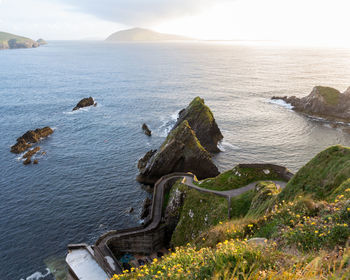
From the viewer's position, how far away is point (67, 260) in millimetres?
33438

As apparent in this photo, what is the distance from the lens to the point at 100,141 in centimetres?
7306

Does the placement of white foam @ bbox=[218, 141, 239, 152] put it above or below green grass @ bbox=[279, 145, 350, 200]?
below

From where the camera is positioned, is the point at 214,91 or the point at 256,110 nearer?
the point at 256,110

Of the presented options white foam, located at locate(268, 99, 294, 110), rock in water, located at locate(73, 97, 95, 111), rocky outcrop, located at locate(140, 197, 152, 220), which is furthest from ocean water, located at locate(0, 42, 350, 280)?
rock in water, located at locate(73, 97, 95, 111)

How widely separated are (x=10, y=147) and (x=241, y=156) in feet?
208

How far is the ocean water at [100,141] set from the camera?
4169 centimetres

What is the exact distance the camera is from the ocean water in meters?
41.7

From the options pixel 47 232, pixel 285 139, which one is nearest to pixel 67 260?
pixel 47 232

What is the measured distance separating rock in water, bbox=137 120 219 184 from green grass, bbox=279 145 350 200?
28.0 m

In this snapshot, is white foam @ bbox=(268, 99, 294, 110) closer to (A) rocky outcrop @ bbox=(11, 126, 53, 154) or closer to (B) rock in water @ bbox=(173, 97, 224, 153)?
(B) rock in water @ bbox=(173, 97, 224, 153)

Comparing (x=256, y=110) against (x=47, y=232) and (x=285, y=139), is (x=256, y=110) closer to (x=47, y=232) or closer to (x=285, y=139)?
(x=285, y=139)

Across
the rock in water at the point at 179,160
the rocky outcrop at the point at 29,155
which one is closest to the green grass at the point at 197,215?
the rock in water at the point at 179,160

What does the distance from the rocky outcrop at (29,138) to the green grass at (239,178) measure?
51367 millimetres

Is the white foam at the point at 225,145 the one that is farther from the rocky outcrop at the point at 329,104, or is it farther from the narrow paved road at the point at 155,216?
the rocky outcrop at the point at 329,104
